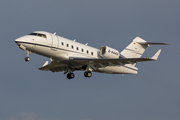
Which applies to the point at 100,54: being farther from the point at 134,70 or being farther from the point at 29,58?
the point at 29,58

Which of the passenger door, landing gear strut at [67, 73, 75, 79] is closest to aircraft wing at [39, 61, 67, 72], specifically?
landing gear strut at [67, 73, 75, 79]

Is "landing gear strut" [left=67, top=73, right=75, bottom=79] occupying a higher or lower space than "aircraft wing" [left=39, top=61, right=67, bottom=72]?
lower

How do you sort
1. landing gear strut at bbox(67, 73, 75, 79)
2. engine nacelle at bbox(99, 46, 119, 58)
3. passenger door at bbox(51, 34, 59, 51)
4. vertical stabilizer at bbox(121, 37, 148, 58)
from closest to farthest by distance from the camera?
passenger door at bbox(51, 34, 59, 51) < engine nacelle at bbox(99, 46, 119, 58) < landing gear strut at bbox(67, 73, 75, 79) < vertical stabilizer at bbox(121, 37, 148, 58)

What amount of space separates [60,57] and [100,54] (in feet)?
15.7

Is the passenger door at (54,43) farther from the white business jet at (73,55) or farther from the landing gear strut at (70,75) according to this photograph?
the landing gear strut at (70,75)

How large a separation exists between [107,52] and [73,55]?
12.2ft

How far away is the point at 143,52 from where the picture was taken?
3544cm

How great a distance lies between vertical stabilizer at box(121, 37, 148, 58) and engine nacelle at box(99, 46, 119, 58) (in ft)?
13.4

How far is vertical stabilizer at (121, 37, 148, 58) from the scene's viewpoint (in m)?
34.8

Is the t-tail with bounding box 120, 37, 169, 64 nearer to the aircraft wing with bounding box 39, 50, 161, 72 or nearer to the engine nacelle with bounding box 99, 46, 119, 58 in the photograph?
the engine nacelle with bounding box 99, 46, 119, 58

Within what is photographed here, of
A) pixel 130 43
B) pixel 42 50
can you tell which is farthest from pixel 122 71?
pixel 42 50

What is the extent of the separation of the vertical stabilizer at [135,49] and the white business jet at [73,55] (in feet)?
4.74

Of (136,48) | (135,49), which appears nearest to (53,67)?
(135,49)

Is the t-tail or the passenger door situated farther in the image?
the t-tail
